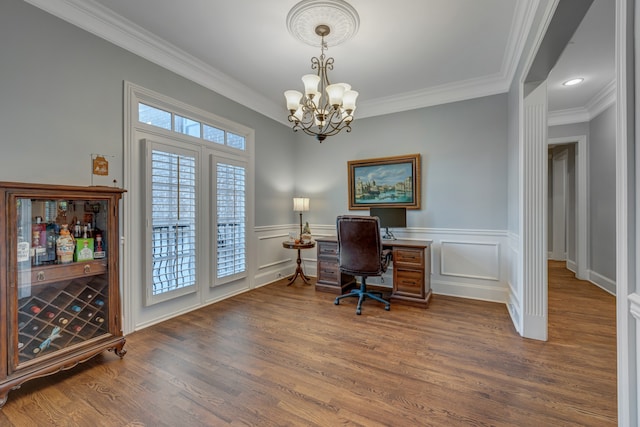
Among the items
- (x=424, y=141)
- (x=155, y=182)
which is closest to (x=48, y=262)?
(x=155, y=182)

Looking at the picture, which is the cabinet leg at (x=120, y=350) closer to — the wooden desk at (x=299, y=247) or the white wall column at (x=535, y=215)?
the wooden desk at (x=299, y=247)

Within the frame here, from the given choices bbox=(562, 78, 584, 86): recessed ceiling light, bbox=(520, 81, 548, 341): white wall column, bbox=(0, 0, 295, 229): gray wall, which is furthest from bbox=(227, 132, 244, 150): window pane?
bbox=(562, 78, 584, 86): recessed ceiling light

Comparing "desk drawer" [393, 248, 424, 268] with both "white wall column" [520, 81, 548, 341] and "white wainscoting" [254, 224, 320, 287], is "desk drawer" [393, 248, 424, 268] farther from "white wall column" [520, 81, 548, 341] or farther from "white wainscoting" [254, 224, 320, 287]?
"white wainscoting" [254, 224, 320, 287]

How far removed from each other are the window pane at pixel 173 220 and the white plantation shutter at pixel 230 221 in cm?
38

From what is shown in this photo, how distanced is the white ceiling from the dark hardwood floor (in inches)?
107

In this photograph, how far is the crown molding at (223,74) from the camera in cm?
228

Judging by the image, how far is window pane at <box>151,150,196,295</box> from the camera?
9.39 ft

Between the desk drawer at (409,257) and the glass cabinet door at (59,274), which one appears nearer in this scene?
the glass cabinet door at (59,274)

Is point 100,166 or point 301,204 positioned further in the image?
point 301,204

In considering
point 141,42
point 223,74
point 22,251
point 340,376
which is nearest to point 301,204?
point 223,74

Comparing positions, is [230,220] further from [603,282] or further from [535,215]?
[603,282]

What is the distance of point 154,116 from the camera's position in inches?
114

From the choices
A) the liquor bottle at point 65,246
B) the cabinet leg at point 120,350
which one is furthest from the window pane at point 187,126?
the cabinet leg at point 120,350

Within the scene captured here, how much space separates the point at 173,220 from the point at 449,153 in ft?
11.7
